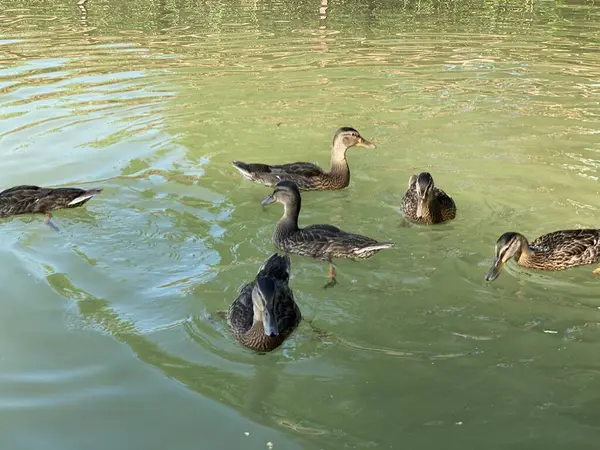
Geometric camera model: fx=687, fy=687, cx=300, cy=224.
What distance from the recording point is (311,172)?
8.88 m

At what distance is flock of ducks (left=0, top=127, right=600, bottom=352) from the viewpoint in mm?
5434

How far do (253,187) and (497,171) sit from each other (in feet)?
10.7

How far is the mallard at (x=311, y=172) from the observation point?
884cm

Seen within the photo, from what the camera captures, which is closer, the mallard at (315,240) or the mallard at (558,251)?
the mallard at (558,251)

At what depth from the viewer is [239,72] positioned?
15.1 meters

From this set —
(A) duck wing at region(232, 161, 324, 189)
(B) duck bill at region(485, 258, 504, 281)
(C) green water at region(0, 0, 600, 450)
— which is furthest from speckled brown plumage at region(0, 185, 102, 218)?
(B) duck bill at region(485, 258, 504, 281)

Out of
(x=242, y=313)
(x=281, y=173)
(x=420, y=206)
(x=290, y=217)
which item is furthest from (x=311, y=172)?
(x=242, y=313)

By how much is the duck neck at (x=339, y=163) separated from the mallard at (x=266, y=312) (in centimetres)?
325

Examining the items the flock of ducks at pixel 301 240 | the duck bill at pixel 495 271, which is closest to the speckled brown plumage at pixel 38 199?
the flock of ducks at pixel 301 240

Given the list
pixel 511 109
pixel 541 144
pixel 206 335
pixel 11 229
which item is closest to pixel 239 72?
pixel 511 109

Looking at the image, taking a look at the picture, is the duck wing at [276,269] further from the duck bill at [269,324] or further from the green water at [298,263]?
the duck bill at [269,324]

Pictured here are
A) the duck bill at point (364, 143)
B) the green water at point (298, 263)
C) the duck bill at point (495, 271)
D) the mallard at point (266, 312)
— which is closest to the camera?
the green water at point (298, 263)

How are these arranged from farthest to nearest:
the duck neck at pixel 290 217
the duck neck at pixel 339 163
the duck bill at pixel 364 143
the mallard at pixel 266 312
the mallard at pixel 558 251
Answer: the duck bill at pixel 364 143 → the duck neck at pixel 339 163 → the duck neck at pixel 290 217 → the mallard at pixel 558 251 → the mallard at pixel 266 312

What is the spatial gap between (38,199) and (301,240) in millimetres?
3184
